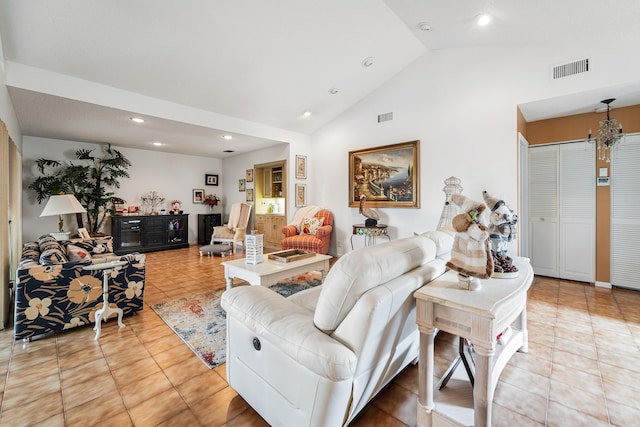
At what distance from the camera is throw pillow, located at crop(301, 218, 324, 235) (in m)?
5.47

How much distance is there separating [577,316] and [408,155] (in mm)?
2985

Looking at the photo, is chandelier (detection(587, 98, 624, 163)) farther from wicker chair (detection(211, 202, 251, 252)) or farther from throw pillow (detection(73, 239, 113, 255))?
throw pillow (detection(73, 239, 113, 255))

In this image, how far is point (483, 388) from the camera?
1210 millimetres

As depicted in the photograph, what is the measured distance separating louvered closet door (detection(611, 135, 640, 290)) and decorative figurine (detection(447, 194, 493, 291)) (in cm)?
389

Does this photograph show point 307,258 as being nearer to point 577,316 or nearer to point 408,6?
point 577,316

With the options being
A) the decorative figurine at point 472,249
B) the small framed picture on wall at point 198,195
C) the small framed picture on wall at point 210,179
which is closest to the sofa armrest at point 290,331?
the decorative figurine at point 472,249

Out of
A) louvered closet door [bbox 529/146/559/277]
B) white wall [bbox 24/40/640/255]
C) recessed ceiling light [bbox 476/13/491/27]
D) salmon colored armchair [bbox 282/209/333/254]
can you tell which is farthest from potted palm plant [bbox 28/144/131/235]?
louvered closet door [bbox 529/146/559/277]

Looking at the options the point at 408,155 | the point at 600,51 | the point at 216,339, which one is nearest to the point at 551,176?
the point at 600,51

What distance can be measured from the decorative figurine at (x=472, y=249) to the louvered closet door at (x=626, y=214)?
3894 mm

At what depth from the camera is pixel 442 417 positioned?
4.55 ft

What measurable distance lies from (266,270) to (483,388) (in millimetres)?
2102

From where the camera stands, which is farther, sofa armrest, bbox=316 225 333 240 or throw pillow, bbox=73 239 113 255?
sofa armrest, bbox=316 225 333 240

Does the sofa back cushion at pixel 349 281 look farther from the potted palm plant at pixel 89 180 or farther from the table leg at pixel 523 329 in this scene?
the potted palm plant at pixel 89 180

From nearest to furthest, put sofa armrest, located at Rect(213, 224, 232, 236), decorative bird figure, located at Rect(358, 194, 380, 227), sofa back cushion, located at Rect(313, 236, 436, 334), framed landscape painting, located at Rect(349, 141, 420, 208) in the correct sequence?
sofa back cushion, located at Rect(313, 236, 436, 334), framed landscape painting, located at Rect(349, 141, 420, 208), decorative bird figure, located at Rect(358, 194, 380, 227), sofa armrest, located at Rect(213, 224, 232, 236)
